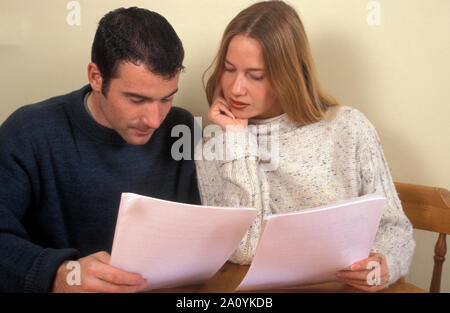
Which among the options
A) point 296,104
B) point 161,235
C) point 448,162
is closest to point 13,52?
Result: point 296,104

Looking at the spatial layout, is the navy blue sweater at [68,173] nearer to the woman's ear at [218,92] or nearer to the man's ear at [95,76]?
the man's ear at [95,76]

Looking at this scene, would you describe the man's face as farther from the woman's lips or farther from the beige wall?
the beige wall

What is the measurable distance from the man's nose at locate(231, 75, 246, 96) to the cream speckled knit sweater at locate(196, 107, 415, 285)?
4.9 inches

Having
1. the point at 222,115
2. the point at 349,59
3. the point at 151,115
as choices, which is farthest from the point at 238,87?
the point at 349,59

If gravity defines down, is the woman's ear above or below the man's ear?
below

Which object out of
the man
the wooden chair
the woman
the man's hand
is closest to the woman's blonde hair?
the woman

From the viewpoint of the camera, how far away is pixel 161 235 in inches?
34.0

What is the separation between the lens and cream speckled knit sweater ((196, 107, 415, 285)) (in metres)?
1.26

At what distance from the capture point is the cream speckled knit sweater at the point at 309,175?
126 cm

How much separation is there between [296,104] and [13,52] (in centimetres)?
104

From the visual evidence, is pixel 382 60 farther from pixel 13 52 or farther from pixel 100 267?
pixel 13 52

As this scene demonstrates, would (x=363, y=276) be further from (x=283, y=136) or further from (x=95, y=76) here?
(x=95, y=76)

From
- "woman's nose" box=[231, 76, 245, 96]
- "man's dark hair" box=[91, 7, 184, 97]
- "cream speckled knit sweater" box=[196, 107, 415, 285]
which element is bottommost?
"cream speckled knit sweater" box=[196, 107, 415, 285]

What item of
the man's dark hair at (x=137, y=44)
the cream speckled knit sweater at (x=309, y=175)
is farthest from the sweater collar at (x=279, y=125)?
the man's dark hair at (x=137, y=44)
